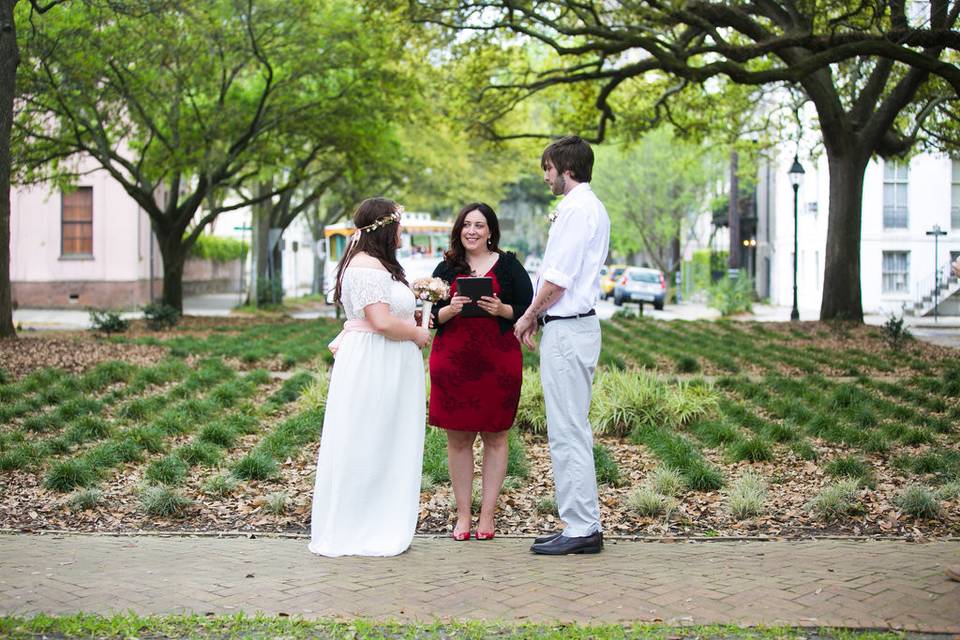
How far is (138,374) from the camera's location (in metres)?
13.7

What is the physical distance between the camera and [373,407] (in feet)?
21.1

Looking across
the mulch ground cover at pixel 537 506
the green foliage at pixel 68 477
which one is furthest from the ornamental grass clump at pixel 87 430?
the green foliage at pixel 68 477

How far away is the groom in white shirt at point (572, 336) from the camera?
6.14 m

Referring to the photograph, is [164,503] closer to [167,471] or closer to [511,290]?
[167,471]

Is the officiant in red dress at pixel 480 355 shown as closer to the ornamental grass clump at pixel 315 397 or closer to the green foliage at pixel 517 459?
the green foliage at pixel 517 459

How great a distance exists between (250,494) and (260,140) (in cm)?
2086

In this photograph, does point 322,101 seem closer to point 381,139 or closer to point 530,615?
point 381,139

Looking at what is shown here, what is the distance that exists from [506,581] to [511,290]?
1.79 meters

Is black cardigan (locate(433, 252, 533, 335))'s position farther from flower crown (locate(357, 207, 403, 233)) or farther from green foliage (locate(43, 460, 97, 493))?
green foliage (locate(43, 460, 97, 493))

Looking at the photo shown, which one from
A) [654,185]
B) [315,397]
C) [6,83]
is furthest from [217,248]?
[315,397]

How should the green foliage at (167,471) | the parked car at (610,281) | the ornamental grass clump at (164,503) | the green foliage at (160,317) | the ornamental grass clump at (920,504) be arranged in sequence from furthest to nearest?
the parked car at (610,281), the green foliage at (160,317), the green foliage at (167,471), the ornamental grass clump at (164,503), the ornamental grass clump at (920,504)

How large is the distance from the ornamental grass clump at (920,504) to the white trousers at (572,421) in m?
2.09

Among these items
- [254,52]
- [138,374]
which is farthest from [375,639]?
[254,52]

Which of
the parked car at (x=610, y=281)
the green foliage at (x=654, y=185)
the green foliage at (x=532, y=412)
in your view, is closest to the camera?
the green foliage at (x=532, y=412)
